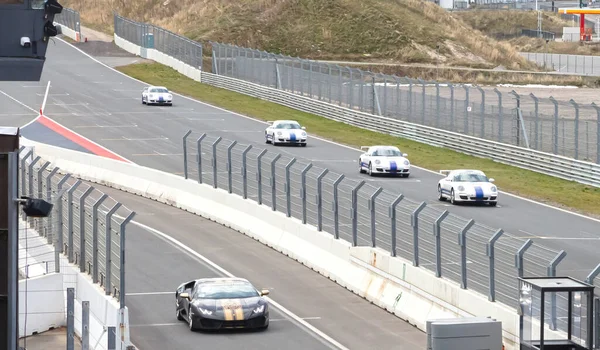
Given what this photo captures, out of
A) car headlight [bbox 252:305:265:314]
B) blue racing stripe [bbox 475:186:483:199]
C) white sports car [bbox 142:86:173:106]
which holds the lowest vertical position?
car headlight [bbox 252:305:265:314]

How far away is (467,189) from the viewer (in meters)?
38.4

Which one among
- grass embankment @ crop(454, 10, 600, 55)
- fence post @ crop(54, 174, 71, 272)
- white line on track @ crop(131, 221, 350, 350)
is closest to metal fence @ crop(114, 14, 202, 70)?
white line on track @ crop(131, 221, 350, 350)

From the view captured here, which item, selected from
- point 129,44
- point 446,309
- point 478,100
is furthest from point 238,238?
point 129,44

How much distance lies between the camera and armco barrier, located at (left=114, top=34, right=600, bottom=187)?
45062mm

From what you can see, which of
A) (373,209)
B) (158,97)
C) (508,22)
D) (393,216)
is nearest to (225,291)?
(393,216)

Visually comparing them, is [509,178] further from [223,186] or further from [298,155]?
[223,186]

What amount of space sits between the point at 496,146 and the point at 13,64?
34.9 meters

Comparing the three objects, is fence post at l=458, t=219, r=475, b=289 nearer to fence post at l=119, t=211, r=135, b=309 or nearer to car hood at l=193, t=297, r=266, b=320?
car hood at l=193, t=297, r=266, b=320

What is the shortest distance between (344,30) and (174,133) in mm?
49937

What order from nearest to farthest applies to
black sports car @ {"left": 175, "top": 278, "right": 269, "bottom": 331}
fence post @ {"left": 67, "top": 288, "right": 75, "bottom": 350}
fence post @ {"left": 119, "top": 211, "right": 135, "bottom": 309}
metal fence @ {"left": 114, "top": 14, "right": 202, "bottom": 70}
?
fence post @ {"left": 67, "top": 288, "right": 75, "bottom": 350} → fence post @ {"left": 119, "top": 211, "right": 135, "bottom": 309} → black sports car @ {"left": 175, "top": 278, "right": 269, "bottom": 331} → metal fence @ {"left": 114, "top": 14, "right": 202, "bottom": 70}

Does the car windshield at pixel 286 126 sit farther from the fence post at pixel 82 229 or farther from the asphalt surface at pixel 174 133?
the fence post at pixel 82 229

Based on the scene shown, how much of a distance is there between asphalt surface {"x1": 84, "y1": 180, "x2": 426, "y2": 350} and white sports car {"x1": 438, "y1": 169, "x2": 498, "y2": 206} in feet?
27.1

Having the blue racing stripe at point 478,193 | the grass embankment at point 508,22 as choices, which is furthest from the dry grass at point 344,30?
the blue racing stripe at point 478,193

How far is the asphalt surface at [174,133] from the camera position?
111 feet
